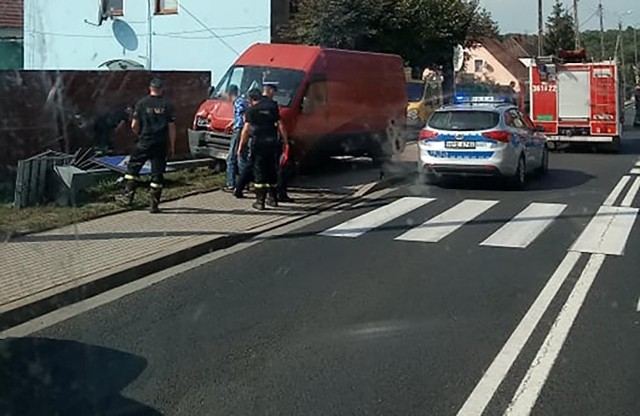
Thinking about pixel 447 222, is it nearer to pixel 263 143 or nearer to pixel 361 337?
pixel 263 143

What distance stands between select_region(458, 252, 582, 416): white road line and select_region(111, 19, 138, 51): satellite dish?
26.1 metres

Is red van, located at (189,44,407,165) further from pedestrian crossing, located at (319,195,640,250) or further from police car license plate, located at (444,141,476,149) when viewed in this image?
pedestrian crossing, located at (319,195,640,250)

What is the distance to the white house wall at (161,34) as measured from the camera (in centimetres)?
3072

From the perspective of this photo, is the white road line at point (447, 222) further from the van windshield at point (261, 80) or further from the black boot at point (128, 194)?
the van windshield at point (261, 80)

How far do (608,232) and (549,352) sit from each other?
562 centimetres

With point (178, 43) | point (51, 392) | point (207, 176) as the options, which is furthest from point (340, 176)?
point (178, 43)

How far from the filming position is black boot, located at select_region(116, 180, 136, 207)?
12133 millimetres

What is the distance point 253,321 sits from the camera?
6941mm

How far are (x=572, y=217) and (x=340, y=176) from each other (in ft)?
18.8

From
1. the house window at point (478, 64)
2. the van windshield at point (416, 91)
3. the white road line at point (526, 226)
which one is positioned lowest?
the white road line at point (526, 226)

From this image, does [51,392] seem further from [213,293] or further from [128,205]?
[128,205]

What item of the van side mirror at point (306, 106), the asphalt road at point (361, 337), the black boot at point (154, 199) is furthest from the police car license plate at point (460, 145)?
the black boot at point (154, 199)

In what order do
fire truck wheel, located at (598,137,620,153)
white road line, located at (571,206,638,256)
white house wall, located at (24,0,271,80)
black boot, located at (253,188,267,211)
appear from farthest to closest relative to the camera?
white house wall, located at (24,0,271,80) → fire truck wheel, located at (598,137,620,153) → black boot, located at (253,188,267,211) → white road line, located at (571,206,638,256)

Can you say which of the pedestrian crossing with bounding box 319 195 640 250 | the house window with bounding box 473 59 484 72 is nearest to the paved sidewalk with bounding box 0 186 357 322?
the pedestrian crossing with bounding box 319 195 640 250
